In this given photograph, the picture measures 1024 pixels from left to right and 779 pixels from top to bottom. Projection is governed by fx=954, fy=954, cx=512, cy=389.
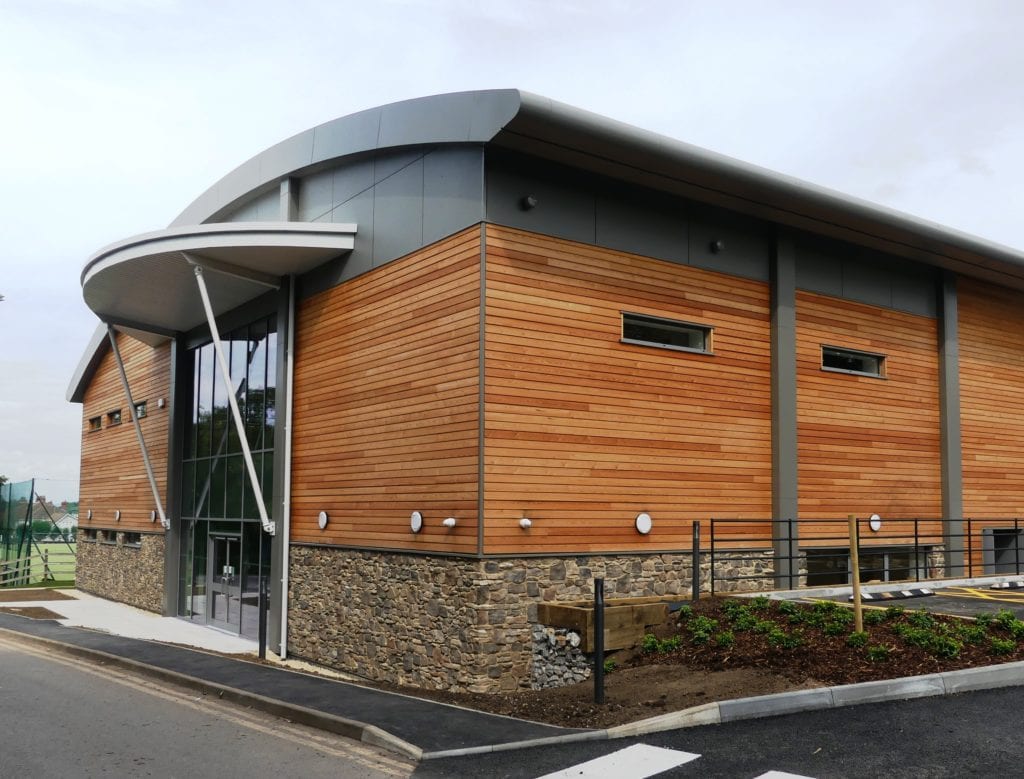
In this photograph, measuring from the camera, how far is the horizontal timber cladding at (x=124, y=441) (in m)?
24.4

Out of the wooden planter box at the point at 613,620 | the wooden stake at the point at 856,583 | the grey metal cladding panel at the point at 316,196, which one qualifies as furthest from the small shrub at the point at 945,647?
the grey metal cladding panel at the point at 316,196

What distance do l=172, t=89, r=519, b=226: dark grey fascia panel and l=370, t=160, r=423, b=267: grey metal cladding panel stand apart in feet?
1.68

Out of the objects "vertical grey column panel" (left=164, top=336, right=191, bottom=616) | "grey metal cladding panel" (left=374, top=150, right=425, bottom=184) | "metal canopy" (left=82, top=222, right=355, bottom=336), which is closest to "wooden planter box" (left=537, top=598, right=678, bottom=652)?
"grey metal cladding panel" (left=374, top=150, right=425, bottom=184)

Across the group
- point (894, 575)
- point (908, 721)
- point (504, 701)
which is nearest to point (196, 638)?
point (504, 701)

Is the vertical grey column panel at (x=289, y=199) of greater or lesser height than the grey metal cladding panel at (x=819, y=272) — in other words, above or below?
above

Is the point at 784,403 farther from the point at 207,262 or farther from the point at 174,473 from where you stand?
the point at 174,473

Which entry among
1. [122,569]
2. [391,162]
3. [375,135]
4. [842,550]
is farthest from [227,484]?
[842,550]

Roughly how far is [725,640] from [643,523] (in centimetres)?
300

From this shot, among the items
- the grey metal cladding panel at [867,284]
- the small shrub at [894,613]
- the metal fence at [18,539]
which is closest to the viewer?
the small shrub at [894,613]

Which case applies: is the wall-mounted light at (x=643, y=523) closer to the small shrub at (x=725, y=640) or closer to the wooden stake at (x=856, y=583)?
the small shrub at (x=725, y=640)

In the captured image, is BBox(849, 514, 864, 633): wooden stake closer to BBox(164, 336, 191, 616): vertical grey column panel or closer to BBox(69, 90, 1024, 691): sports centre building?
BBox(69, 90, 1024, 691): sports centre building

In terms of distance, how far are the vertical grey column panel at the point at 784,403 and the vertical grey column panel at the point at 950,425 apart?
4119mm

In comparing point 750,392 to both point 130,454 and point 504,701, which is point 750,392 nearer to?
point 504,701

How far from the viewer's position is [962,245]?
664 inches
